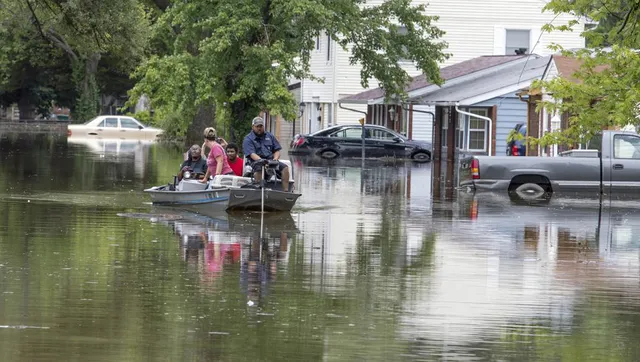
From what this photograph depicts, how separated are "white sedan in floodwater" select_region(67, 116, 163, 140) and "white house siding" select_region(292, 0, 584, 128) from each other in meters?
15.1

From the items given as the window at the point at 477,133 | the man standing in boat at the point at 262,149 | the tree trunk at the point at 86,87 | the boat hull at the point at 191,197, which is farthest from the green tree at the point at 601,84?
the tree trunk at the point at 86,87

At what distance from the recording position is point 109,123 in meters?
70.0

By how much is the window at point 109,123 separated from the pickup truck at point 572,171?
142ft

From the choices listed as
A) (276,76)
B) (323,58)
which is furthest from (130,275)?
(323,58)

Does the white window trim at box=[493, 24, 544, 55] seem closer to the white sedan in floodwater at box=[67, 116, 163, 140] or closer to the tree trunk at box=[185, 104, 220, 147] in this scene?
the tree trunk at box=[185, 104, 220, 147]

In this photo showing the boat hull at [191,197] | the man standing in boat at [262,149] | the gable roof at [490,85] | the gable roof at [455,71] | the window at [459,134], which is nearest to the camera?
the boat hull at [191,197]

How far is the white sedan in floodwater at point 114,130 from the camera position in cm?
6919

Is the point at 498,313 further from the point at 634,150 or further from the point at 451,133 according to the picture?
the point at 451,133

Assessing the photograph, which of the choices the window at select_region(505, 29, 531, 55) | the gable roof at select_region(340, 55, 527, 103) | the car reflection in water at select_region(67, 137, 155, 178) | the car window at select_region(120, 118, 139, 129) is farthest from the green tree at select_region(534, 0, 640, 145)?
the car window at select_region(120, 118, 139, 129)

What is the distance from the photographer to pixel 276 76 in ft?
132

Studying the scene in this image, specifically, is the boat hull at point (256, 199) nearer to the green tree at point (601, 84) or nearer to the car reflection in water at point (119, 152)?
the green tree at point (601, 84)

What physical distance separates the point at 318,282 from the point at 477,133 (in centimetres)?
3566

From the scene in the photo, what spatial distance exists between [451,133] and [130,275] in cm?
3734

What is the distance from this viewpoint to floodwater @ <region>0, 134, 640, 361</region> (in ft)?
34.2
